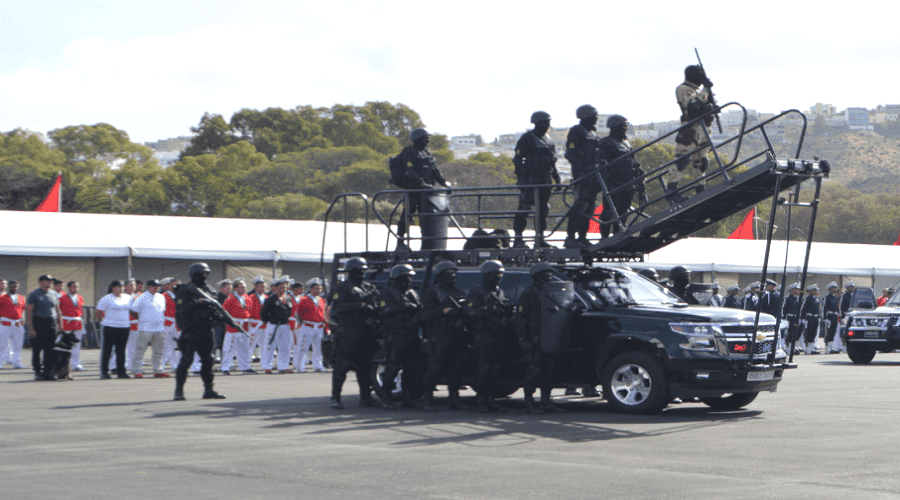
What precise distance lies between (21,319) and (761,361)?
14.7m

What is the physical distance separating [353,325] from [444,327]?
1217 mm

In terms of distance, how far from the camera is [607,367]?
13.0 m

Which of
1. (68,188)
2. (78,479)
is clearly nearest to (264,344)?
(78,479)

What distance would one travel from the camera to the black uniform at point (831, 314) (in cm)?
3036

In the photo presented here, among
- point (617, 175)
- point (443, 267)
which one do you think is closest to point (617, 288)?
point (617, 175)

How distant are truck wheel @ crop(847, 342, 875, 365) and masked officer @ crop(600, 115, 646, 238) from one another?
39.7 ft

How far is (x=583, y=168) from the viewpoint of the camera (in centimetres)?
1453

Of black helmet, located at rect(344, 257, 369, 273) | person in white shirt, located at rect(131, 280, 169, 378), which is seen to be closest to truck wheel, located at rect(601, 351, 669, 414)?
black helmet, located at rect(344, 257, 369, 273)

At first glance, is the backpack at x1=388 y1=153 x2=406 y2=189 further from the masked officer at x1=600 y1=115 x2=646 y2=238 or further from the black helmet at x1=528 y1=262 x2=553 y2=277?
the black helmet at x1=528 y1=262 x2=553 y2=277

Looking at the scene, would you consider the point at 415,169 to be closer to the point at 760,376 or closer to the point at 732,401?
the point at 732,401

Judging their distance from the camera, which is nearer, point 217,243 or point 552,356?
point 552,356

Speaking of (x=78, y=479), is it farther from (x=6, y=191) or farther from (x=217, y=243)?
(x=6, y=191)

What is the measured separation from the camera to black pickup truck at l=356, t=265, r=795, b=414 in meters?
12.6

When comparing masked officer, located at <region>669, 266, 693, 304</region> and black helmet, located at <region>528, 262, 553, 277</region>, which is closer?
black helmet, located at <region>528, 262, 553, 277</region>
